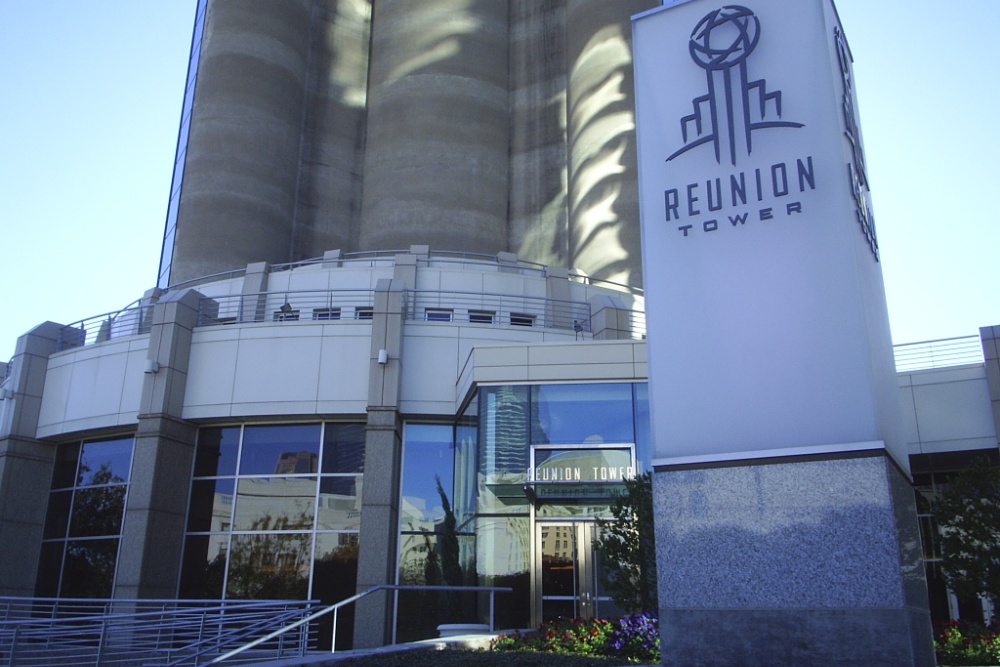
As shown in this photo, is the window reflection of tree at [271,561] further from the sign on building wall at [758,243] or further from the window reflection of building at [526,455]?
the sign on building wall at [758,243]

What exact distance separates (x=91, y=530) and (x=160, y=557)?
369 centimetres

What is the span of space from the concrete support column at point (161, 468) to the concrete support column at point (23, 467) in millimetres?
4482

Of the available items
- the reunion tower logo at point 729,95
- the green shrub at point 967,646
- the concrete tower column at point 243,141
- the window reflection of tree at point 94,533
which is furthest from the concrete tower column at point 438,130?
the reunion tower logo at point 729,95

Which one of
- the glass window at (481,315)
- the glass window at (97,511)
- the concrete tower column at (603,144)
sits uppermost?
the concrete tower column at (603,144)

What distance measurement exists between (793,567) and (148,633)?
57.4ft

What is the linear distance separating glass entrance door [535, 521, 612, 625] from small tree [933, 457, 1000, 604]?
272 inches

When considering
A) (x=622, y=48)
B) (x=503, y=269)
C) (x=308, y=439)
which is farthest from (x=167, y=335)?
(x=622, y=48)

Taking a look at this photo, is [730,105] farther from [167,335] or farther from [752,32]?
[167,335]

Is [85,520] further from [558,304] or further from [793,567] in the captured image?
[793,567]

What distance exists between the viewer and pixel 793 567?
8.50m

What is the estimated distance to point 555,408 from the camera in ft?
68.0

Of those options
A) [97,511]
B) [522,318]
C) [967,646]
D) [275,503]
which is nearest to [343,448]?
[275,503]

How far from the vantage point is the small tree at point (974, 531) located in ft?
55.9

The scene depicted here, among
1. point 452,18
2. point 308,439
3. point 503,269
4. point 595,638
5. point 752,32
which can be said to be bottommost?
point 595,638
